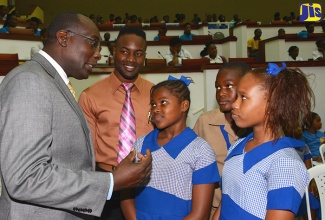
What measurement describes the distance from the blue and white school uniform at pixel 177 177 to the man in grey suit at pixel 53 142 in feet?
1.16

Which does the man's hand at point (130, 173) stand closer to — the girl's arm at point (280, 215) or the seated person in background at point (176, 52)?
the girl's arm at point (280, 215)

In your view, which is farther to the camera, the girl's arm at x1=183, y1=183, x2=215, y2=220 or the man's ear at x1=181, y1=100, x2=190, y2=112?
the man's ear at x1=181, y1=100, x2=190, y2=112

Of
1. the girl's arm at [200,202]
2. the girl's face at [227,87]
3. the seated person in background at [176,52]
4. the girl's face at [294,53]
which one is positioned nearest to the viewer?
the girl's arm at [200,202]

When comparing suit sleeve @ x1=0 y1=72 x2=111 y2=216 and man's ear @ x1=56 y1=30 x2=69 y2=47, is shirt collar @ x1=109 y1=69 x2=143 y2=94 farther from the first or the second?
suit sleeve @ x1=0 y1=72 x2=111 y2=216

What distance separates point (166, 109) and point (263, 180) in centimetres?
63

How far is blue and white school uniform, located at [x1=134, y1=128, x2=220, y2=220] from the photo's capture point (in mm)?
1755

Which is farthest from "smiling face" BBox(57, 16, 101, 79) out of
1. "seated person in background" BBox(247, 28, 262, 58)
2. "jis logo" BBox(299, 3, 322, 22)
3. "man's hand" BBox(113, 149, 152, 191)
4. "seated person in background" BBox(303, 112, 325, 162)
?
"jis logo" BBox(299, 3, 322, 22)

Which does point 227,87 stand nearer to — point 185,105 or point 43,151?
point 185,105

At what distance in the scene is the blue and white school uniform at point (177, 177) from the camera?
1755mm

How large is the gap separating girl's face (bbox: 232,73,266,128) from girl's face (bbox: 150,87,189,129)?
1.38 feet

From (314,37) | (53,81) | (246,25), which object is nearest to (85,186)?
(53,81)

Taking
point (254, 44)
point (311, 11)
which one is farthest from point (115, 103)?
point (311, 11)

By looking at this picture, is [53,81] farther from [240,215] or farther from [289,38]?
[289,38]

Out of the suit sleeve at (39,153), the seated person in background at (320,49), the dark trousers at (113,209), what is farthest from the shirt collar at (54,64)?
A: the seated person in background at (320,49)
